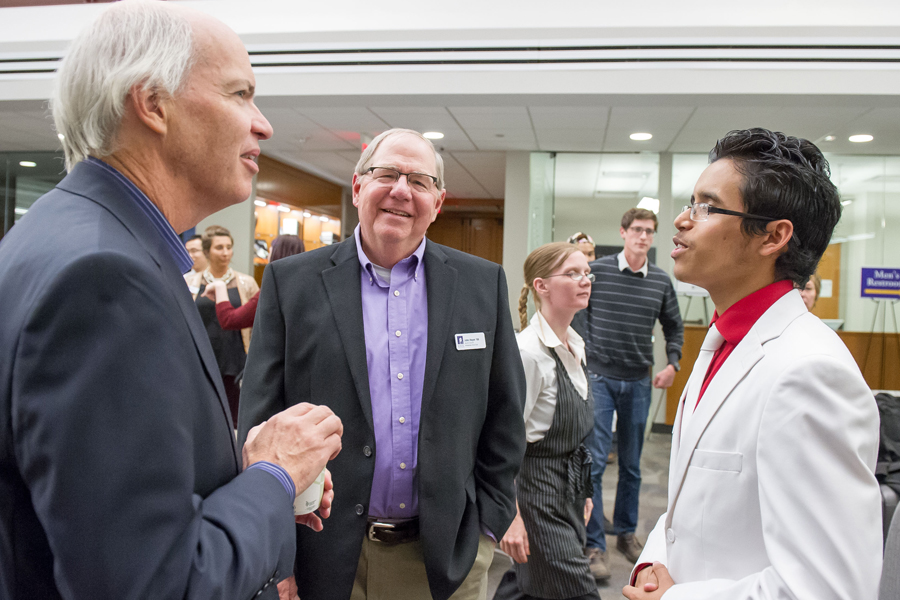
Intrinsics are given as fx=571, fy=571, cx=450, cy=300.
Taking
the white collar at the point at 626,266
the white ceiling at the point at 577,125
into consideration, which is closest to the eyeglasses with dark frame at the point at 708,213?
the white collar at the point at 626,266

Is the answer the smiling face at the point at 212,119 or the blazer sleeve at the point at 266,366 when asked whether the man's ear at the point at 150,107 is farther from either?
the blazer sleeve at the point at 266,366

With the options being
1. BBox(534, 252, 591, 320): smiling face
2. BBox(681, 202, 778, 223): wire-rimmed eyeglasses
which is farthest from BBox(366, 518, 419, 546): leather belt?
BBox(534, 252, 591, 320): smiling face

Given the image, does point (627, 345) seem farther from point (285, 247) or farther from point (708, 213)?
point (708, 213)

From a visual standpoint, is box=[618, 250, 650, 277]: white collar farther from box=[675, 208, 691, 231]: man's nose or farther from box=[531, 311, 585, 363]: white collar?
box=[675, 208, 691, 231]: man's nose

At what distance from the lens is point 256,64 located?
5.87 meters

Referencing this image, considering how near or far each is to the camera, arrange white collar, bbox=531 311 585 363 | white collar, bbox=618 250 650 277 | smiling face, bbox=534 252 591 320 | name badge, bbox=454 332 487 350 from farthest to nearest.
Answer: white collar, bbox=618 250 650 277 → smiling face, bbox=534 252 591 320 → white collar, bbox=531 311 585 363 → name badge, bbox=454 332 487 350

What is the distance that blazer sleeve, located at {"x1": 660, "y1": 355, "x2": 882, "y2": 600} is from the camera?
856mm

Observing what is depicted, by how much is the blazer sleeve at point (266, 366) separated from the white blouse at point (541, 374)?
3.39ft

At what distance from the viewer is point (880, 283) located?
23.6ft

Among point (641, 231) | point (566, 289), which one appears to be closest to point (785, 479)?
point (566, 289)

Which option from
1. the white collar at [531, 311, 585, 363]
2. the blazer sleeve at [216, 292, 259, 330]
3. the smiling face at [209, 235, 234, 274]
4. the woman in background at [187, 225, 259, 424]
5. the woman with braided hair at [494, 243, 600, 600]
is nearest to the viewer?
the woman with braided hair at [494, 243, 600, 600]

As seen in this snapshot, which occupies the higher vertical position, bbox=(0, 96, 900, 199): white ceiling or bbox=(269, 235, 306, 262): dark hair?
bbox=(0, 96, 900, 199): white ceiling

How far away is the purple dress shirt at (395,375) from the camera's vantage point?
147 centimetres

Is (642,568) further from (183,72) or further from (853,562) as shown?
(183,72)
